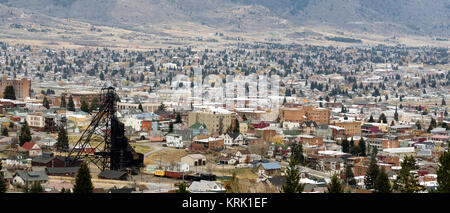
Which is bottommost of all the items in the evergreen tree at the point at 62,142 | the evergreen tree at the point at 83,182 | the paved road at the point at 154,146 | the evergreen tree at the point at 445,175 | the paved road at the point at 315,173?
the paved road at the point at 315,173

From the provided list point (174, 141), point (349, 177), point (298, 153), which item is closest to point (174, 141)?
point (174, 141)

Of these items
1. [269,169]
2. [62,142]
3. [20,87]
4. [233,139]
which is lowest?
[269,169]

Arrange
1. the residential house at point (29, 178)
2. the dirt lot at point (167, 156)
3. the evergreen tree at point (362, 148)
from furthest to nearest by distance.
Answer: the evergreen tree at point (362, 148) → the dirt lot at point (167, 156) → the residential house at point (29, 178)

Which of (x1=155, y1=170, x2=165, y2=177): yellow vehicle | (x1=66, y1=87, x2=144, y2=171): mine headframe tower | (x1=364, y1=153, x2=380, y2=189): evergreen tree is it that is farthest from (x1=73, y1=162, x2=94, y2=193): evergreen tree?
(x1=364, y1=153, x2=380, y2=189): evergreen tree

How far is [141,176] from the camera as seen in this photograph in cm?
3241

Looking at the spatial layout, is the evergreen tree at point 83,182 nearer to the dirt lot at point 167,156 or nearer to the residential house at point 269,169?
the residential house at point 269,169

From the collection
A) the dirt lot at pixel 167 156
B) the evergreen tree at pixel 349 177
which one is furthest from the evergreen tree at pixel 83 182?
the dirt lot at pixel 167 156

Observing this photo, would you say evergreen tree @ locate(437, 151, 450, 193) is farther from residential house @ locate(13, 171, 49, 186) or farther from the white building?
the white building

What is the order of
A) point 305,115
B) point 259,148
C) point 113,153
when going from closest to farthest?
point 113,153 → point 259,148 → point 305,115

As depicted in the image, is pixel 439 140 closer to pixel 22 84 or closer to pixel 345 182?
pixel 345 182

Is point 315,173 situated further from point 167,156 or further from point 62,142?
point 62,142

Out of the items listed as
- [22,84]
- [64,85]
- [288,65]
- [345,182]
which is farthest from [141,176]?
[288,65]

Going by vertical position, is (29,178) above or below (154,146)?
above
